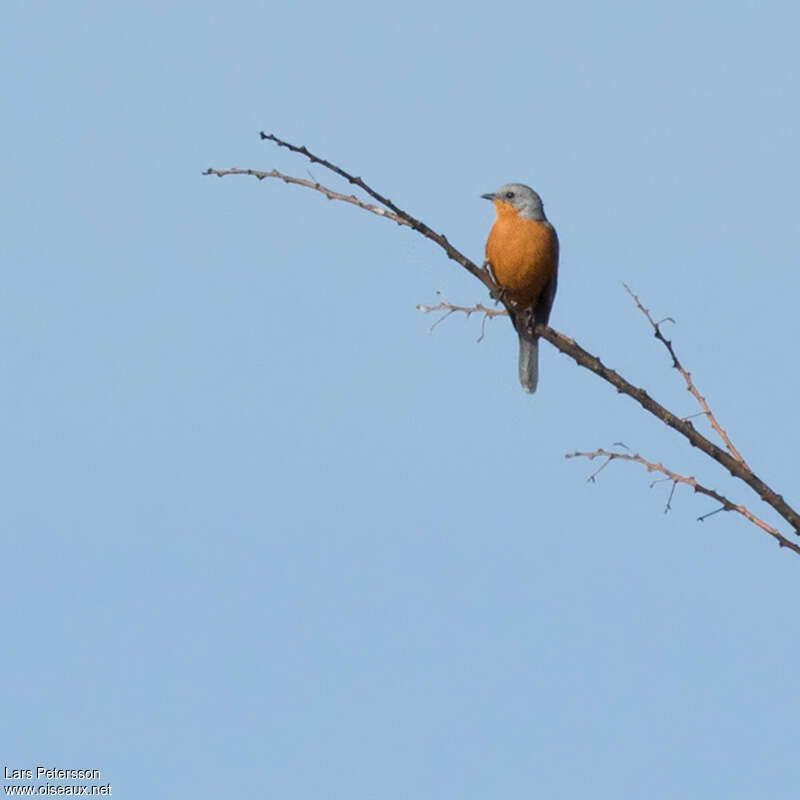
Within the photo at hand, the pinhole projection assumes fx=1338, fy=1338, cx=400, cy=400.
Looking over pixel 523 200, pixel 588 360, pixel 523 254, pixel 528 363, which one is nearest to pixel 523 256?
pixel 523 254

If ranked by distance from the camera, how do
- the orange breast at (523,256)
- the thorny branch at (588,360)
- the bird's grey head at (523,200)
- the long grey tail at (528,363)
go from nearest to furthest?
the thorny branch at (588,360) < the orange breast at (523,256) < the bird's grey head at (523,200) < the long grey tail at (528,363)

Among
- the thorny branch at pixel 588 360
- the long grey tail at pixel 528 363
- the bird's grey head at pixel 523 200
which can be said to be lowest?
the thorny branch at pixel 588 360

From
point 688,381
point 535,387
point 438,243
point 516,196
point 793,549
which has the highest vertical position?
point 516,196

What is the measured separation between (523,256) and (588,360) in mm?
4573

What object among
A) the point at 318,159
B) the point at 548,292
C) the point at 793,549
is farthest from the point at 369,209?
the point at 548,292

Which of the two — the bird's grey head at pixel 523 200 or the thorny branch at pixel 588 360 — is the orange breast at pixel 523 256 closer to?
the bird's grey head at pixel 523 200

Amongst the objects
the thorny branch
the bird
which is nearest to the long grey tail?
the bird

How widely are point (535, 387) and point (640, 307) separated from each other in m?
5.52

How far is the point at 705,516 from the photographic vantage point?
376 cm

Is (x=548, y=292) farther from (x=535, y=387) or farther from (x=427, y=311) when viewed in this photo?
A: (x=427, y=311)

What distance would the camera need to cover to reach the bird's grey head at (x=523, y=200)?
382 inches

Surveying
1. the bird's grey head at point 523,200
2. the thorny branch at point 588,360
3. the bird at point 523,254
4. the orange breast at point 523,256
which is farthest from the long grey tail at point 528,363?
the thorny branch at point 588,360

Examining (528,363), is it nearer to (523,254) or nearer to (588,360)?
(523,254)

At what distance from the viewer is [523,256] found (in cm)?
933
